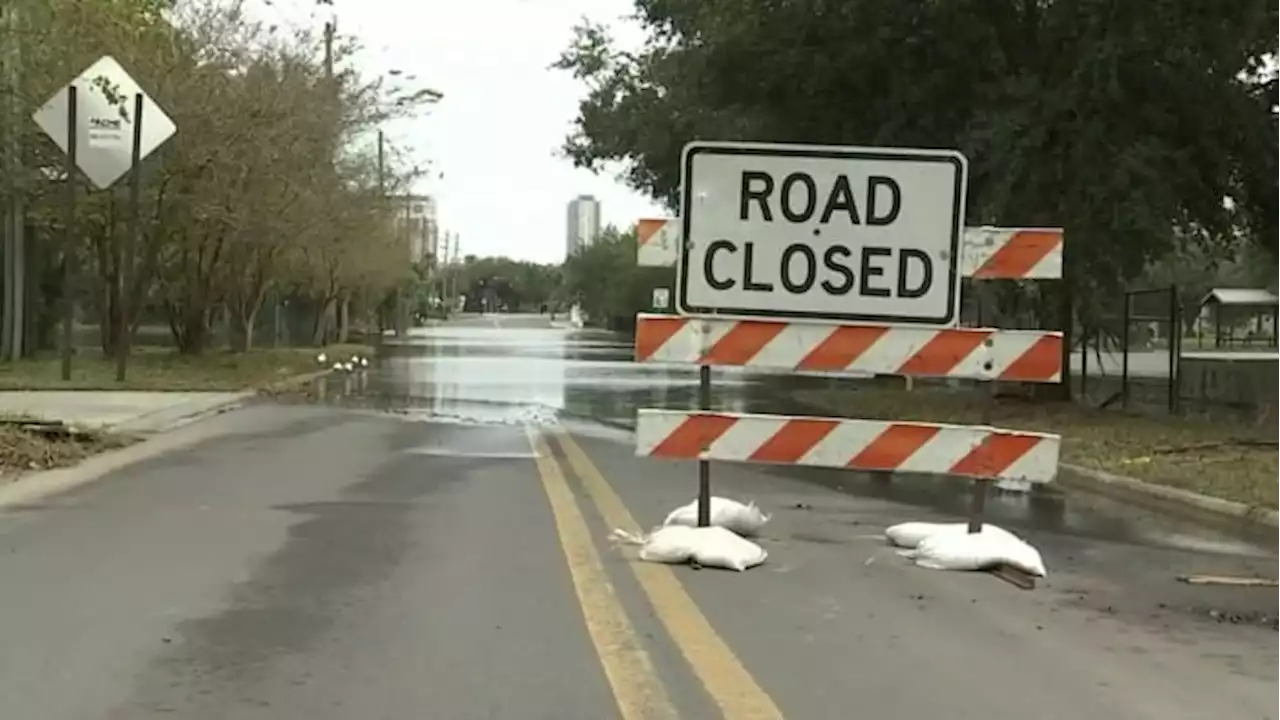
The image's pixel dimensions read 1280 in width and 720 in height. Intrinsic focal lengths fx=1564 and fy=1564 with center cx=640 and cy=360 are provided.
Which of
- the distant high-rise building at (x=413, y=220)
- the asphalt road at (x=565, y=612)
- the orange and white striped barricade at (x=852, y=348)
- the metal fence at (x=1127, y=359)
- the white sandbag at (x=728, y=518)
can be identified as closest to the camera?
the asphalt road at (x=565, y=612)

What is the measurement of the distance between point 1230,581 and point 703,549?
Answer: 3.20m

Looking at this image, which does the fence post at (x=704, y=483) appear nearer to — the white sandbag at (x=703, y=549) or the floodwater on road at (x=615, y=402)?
the white sandbag at (x=703, y=549)

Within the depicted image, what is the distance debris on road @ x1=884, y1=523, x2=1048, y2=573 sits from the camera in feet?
30.4

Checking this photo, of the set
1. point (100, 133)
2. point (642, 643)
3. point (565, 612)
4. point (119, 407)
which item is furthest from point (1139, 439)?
point (100, 133)

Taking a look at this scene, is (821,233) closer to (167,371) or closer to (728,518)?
(728,518)

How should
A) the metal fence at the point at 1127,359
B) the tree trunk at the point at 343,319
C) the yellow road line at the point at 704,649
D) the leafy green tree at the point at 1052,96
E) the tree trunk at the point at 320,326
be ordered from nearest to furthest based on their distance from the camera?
1. the yellow road line at the point at 704,649
2. the leafy green tree at the point at 1052,96
3. the metal fence at the point at 1127,359
4. the tree trunk at the point at 320,326
5. the tree trunk at the point at 343,319

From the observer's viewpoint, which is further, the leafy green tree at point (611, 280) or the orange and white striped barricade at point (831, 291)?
the leafy green tree at point (611, 280)

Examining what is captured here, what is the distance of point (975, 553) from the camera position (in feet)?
30.6

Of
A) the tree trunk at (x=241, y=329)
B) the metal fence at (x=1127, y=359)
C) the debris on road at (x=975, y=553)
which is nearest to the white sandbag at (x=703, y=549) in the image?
the debris on road at (x=975, y=553)

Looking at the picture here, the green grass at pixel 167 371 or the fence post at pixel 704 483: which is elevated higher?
the fence post at pixel 704 483

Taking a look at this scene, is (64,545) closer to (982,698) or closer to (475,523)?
(475,523)

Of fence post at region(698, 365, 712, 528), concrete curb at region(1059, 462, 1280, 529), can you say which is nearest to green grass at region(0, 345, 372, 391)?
concrete curb at region(1059, 462, 1280, 529)

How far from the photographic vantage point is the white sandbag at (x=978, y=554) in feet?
30.4

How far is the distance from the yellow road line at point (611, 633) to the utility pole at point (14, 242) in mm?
15174
